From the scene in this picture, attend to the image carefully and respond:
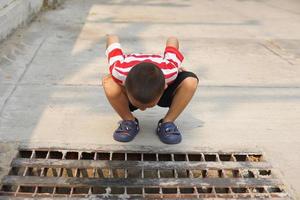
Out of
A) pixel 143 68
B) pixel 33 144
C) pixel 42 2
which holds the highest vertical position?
pixel 143 68

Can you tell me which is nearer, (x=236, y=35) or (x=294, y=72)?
(x=294, y=72)

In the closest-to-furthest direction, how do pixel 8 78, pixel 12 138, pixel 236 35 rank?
pixel 12 138 < pixel 8 78 < pixel 236 35

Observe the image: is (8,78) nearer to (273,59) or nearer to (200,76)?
(200,76)

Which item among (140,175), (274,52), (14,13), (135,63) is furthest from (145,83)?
(14,13)

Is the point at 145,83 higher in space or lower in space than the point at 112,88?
higher

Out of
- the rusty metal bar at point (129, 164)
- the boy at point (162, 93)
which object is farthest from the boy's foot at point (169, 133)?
the rusty metal bar at point (129, 164)

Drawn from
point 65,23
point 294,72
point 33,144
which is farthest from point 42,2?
point 33,144

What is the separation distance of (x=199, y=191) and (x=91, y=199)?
678 mm

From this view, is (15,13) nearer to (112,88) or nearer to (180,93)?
(112,88)

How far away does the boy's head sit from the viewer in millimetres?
2518

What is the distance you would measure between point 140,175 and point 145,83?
571 mm

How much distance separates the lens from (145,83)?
2.51 meters

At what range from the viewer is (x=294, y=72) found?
4.38 meters

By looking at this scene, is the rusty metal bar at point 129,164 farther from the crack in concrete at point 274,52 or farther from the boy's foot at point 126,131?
the crack in concrete at point 274,52
